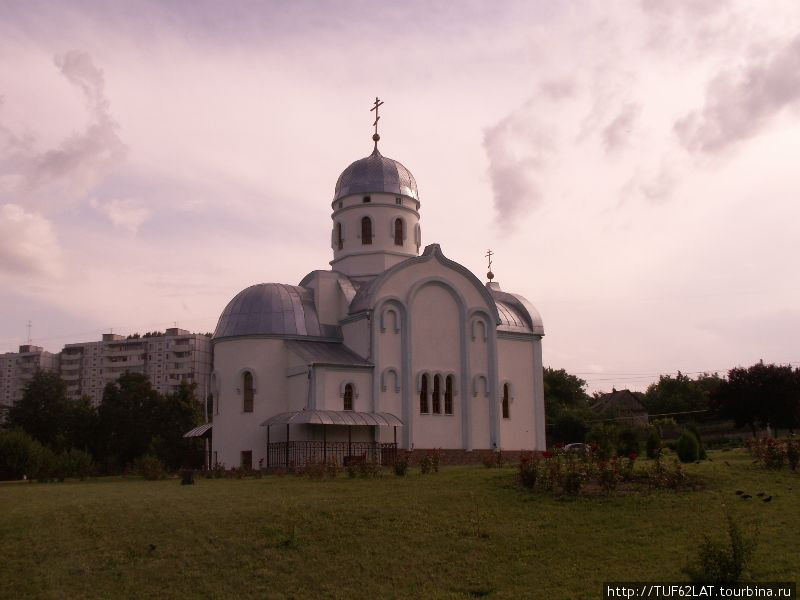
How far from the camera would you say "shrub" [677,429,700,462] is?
22.1m

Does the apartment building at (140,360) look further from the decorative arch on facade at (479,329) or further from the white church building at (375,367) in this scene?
the decorative arch on facade at (479,329)

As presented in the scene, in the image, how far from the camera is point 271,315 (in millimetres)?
33438

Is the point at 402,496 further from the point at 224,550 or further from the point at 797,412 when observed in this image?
the point at 797,412

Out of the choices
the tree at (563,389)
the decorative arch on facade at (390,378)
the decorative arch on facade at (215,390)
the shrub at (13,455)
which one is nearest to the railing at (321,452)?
the decorative arch on facade at (390,378)

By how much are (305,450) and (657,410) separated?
128 ft

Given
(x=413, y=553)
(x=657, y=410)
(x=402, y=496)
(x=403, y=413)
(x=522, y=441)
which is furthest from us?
(x=657, y=410)

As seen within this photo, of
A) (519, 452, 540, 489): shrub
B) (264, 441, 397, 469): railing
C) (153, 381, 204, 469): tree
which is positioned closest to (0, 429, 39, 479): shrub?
(264, 441, 397, 469): railing

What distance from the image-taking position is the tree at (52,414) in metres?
51.8

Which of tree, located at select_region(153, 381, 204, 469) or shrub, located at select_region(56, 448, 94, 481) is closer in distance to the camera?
shrub, located at select_region(56, 448, 94, 481)

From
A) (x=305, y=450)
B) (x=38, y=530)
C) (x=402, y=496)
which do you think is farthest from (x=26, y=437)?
(x=402, y=496)

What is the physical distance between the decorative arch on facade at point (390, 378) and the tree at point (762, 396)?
15331 millimetres

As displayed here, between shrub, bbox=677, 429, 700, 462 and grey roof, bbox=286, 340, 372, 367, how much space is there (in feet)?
42.2

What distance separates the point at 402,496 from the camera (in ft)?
57.3

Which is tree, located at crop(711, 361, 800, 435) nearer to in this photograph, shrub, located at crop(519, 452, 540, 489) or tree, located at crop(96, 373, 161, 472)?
shrub, located at crop(519, 452, 540, 489)
